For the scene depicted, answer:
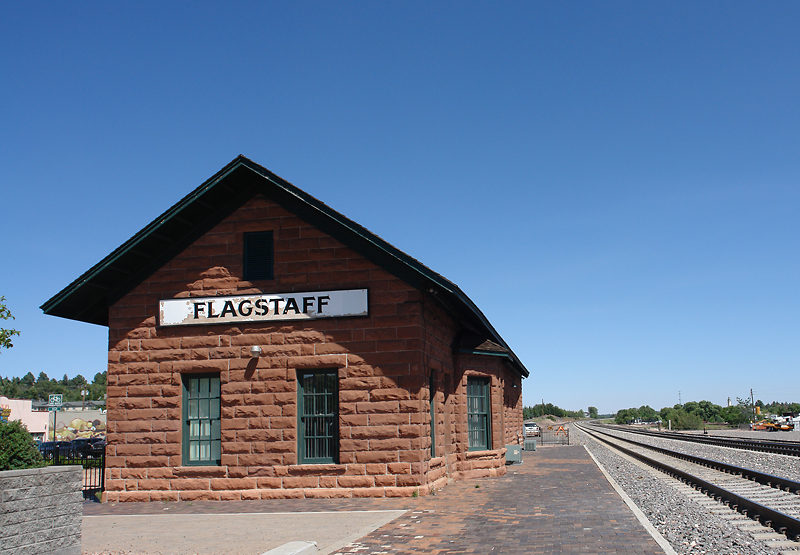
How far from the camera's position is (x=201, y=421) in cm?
1452

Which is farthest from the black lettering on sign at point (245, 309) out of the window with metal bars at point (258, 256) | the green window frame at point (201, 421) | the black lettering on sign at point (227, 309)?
the green window frame at point (201, 421)

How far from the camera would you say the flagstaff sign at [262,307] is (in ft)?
46.4

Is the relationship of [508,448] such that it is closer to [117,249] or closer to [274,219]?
[274,219]

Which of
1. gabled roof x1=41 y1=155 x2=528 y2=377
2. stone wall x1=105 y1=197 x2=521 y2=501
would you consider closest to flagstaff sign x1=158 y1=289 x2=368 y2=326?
stone wall x1=105 y1=197 x2=521 y2=501

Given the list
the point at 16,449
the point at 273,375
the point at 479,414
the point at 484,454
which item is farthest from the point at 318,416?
the point at 16,449

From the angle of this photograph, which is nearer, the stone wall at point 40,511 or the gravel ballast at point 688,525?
the stone wall at point 40,511

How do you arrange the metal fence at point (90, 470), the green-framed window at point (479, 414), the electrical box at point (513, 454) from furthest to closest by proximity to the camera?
the electrical box at point (513, 454) < the green-framed window at point (479, 414) < the metal fence at point (90, 470)

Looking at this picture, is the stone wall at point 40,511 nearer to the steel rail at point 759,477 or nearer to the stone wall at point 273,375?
the stone wall at point 273,375

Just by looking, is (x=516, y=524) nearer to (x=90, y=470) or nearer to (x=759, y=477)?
(x=759, y=477)

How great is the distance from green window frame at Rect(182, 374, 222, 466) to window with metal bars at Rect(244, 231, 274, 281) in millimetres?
2301

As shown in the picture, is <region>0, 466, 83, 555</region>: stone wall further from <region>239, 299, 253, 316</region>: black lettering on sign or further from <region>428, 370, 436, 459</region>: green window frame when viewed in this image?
<region>428, 370, 436, 459</region>: green window frame

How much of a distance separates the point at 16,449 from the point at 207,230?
25.6ft

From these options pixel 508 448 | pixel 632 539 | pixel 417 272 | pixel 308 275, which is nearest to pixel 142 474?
pixel 308 275

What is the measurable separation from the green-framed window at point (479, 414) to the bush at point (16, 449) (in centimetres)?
1159
